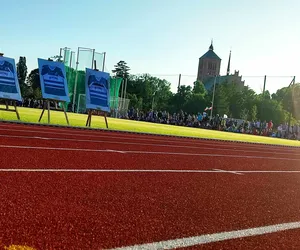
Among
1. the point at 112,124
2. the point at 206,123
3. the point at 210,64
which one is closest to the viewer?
the point at 112,124

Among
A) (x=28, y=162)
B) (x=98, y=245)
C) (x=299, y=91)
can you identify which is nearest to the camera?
(x=98, y=245)

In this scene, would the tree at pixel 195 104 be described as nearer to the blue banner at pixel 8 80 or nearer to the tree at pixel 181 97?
the tree at pixel 181 97

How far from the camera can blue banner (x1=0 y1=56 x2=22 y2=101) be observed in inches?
517

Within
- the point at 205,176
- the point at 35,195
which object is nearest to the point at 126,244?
the point at 35,195

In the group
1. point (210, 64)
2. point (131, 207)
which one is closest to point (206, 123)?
point (131, 207)

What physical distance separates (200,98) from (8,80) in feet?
258

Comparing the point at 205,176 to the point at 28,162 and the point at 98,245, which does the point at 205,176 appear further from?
the point at 98,245

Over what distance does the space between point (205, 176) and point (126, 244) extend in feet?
13.0

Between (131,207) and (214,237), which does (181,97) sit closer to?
(131,207)

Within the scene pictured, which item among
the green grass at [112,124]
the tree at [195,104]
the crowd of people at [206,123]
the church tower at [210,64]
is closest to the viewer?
the green grass at [112,124]

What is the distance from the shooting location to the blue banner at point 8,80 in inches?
517

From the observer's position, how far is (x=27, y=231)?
8.57 ft

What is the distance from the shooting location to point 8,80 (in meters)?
13.3

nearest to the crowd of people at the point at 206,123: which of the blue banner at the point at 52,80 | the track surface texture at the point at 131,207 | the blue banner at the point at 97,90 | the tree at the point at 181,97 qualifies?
the blue banner at the point at 97,90
